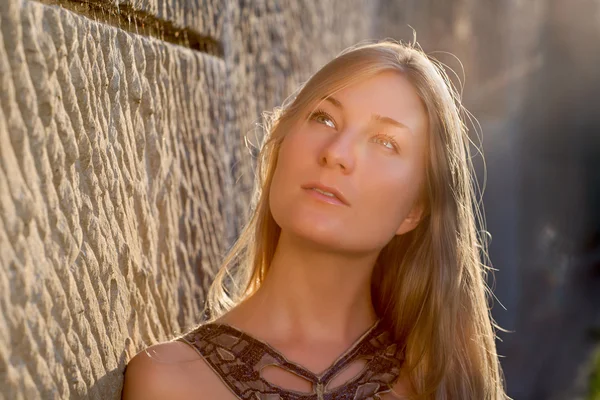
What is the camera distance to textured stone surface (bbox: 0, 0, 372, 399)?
1.24 m

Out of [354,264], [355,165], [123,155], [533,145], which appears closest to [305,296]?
[354,264]

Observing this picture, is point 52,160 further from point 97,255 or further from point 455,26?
point 455,26

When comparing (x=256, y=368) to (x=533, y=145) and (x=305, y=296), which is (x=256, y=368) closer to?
(x=305, y=296)

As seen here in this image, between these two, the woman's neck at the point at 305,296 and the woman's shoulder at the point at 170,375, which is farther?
the woman's neck at the point at 305,296

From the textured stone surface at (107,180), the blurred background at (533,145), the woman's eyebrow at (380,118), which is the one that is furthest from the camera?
the blurred background at (533,145)

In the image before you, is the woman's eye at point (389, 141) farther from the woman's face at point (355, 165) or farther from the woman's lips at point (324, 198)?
the woman's lips at point (324, 198)

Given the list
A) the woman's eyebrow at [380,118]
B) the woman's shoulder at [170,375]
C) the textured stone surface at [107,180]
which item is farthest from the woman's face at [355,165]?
the woman's shoulder at [170,375]

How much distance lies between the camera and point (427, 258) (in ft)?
7.89

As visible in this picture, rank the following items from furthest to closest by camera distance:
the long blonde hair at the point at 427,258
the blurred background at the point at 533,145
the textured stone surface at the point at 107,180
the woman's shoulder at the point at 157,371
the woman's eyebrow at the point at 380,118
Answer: the blurred background at the point at 533,145
the long blonde hair at the point at 427,258
the woman's eyebrow at the point at 380,118
the woman's shoulder at the point at 157,371
the textured stone surface at the point at 107,180

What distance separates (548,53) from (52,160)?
4.05 m

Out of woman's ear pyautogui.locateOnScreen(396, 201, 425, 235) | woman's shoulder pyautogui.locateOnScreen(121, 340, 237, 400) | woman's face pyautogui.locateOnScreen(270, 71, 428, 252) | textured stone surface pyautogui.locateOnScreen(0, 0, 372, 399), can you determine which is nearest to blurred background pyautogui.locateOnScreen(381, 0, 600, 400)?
textured stone surface pyautogui.locateOnScreen(0, 0, 372, 399)

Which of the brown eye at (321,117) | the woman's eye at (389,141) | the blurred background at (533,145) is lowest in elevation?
the blurred background at (533,145)

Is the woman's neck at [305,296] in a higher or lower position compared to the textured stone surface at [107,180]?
lower

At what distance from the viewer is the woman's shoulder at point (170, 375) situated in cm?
175
